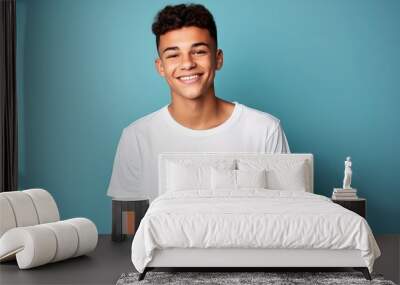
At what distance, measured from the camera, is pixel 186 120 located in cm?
703

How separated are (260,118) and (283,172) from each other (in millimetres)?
824

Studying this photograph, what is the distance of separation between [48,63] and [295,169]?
2.81 m

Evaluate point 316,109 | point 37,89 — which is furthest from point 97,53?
point 316,109

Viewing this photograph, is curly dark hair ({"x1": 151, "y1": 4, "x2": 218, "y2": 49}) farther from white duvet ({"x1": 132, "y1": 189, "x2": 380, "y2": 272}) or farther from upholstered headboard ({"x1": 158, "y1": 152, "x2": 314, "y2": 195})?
white duvet ({"x1": 132, "y1": 189, "x2": 380, "y2": 272})

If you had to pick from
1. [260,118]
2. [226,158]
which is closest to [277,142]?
[260,118]

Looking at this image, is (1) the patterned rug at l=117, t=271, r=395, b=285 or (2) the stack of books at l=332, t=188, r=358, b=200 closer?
(1) the patterned rug at l=117, t=271, r=395, b=285

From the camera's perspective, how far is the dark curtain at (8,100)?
6762 mm

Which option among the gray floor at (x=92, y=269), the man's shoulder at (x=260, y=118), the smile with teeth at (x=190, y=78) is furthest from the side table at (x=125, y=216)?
the man's shoulder at (x=260, y=118)

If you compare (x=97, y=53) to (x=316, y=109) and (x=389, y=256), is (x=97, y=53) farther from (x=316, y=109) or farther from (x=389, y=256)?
(x=389, y=256)

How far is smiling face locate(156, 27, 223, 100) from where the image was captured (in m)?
6.85

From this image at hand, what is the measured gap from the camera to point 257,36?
7109 mm

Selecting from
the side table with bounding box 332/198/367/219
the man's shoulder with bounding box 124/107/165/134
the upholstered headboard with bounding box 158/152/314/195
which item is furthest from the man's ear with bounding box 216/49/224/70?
the side table with bounding box 332/198/367/219

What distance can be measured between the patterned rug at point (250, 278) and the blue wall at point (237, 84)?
234 centimetres

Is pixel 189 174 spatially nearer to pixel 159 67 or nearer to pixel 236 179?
pixel 236 179
